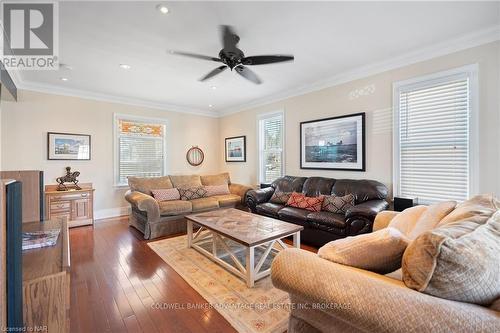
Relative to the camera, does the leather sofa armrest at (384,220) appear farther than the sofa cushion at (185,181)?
No

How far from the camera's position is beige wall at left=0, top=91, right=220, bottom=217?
403 centimetres

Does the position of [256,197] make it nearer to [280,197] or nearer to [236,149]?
[280,197]

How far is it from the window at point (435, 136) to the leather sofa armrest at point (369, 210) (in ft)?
1.69

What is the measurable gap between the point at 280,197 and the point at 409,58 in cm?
278

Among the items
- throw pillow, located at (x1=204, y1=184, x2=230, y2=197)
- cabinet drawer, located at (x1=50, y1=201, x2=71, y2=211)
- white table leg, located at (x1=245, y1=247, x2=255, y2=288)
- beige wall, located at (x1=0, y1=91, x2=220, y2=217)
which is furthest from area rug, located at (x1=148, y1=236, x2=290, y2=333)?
beige wall, located at (x1=0, y1=91, x2=220, y2=217)

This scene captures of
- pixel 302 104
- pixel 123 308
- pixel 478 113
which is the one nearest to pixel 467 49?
pixel 478 113

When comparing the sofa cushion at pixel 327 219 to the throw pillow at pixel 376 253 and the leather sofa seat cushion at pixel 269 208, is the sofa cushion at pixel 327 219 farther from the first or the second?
the throw pillow at pixel 376 253

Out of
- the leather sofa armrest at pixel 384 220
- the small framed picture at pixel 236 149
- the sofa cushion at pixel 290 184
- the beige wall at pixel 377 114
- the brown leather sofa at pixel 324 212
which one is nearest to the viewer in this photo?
the leather sofa armrest at pixel 384 220

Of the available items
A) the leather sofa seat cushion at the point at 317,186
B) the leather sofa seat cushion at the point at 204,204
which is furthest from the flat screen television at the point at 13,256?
the leather sofa seat cushion at the point at 317,186

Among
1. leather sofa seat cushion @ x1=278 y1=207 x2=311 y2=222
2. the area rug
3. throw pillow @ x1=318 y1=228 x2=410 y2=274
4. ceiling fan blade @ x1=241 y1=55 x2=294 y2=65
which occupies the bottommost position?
the area rug

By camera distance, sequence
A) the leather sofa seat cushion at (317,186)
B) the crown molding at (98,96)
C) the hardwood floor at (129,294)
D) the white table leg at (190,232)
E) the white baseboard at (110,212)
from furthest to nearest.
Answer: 1. the white baseboard at (110,212)
2. the crown molding at (98,96)
3. the leather sofa seat cushion at (317,186)
4. the white table leg at (190,232)
5. the hardwood floor at (129,294)

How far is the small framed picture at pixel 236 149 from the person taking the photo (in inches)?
232

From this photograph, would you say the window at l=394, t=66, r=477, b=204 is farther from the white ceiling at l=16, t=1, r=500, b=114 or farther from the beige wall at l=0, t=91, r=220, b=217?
the beige wall at l=0, t=91, r=220, b=217

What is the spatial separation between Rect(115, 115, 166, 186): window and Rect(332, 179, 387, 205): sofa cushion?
4.17 m
